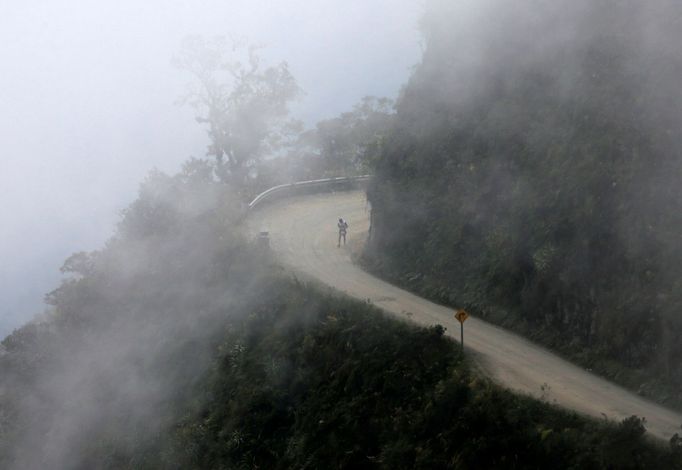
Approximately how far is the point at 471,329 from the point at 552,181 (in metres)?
5.24

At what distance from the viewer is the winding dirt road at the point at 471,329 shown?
49.0 ft

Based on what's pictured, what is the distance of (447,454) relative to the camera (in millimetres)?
14469

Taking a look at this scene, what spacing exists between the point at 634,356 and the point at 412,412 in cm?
560

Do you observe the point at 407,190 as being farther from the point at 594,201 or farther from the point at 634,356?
the point at 634,356

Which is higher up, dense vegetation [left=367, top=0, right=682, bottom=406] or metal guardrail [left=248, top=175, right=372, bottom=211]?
dense vegetation [left=367, top=0, right=682, bottom=406]

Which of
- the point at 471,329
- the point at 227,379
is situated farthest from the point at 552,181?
the point at 227,379

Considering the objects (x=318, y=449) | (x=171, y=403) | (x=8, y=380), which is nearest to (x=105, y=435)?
(x=171, y=403)

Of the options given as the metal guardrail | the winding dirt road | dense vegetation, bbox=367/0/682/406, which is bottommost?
the metal guardrail

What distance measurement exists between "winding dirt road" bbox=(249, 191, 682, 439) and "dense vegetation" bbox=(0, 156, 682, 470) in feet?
3.42

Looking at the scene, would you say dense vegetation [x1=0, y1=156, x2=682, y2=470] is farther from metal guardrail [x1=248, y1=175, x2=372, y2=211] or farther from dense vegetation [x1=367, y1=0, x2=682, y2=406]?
dense vegetation [x1=367, y1=0, x2=682, y2=406]

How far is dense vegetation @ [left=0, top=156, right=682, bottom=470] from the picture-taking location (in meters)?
14.5

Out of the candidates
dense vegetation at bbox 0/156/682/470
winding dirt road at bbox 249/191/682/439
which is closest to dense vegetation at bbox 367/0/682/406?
winding dirt road at bbox 249/191/682/439

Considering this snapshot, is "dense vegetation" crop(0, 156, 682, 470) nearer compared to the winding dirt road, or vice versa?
"dense vegetation" crop(0, 156, 682, 470)

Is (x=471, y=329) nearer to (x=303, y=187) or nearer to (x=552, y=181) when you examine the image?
(x=552, y=181)
